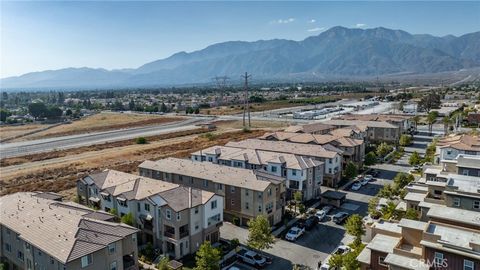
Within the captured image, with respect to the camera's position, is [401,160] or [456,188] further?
[401,160]

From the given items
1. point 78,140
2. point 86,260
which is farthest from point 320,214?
point 78,140

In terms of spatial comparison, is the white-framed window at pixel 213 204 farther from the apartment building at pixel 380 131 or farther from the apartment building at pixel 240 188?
the apartment building at pixel 380 131

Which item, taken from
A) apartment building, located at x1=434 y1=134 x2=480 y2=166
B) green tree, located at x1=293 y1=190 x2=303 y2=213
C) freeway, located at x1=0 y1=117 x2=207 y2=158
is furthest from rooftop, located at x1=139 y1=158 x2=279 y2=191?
freeway, located at x1=0 y1=117 x2=207 y2=158

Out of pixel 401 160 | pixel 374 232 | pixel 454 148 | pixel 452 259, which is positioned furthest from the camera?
pixel 401 160

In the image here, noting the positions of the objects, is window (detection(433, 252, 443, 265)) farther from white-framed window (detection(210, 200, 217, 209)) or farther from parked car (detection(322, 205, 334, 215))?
parked car (detection(322, 205, 334, 215))

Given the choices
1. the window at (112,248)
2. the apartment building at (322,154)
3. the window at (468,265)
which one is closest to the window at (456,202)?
the window at (468,265)

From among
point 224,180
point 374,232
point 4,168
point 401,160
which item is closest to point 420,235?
point 374,232

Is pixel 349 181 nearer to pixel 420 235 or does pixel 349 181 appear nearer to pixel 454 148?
pixel 454 148
